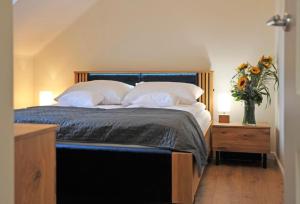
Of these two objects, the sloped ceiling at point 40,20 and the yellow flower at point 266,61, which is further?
the sloped ceiling at point 40,20

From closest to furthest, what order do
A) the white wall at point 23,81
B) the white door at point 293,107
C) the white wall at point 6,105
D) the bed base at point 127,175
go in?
1. the white wall at point 6,105
2. the white door at point 293,107
3. the bed base at point 127,175
4. the white wall at point 23,81

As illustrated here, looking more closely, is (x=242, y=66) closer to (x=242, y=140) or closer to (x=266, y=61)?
(x=266, y=61)

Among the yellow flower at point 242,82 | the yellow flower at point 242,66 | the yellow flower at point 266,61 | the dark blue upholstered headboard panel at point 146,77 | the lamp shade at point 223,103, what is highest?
the yellow flower at point 266,61

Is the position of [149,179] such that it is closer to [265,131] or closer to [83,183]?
[83,183]

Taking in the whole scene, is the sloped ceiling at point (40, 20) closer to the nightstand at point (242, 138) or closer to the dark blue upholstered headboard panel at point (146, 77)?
the dark blue upholstered headboard panel at point (146, 77)

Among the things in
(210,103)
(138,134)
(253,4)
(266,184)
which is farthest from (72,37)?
(266,184)

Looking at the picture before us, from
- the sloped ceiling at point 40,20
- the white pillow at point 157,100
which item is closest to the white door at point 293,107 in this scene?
the white pillow at point 157,100

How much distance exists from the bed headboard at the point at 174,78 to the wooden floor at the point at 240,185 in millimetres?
900

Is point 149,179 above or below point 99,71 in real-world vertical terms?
below

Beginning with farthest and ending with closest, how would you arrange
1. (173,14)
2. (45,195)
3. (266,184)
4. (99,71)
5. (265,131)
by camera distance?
(99,71), (173,14), (265,131), (266,184), (45,195)

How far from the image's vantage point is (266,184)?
3174mm

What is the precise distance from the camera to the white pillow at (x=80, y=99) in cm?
381

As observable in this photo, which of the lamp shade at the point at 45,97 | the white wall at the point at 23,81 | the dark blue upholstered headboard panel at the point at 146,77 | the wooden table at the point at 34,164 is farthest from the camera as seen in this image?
the lamp shade at the point at 45,97

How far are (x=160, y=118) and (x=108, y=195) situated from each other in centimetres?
71
